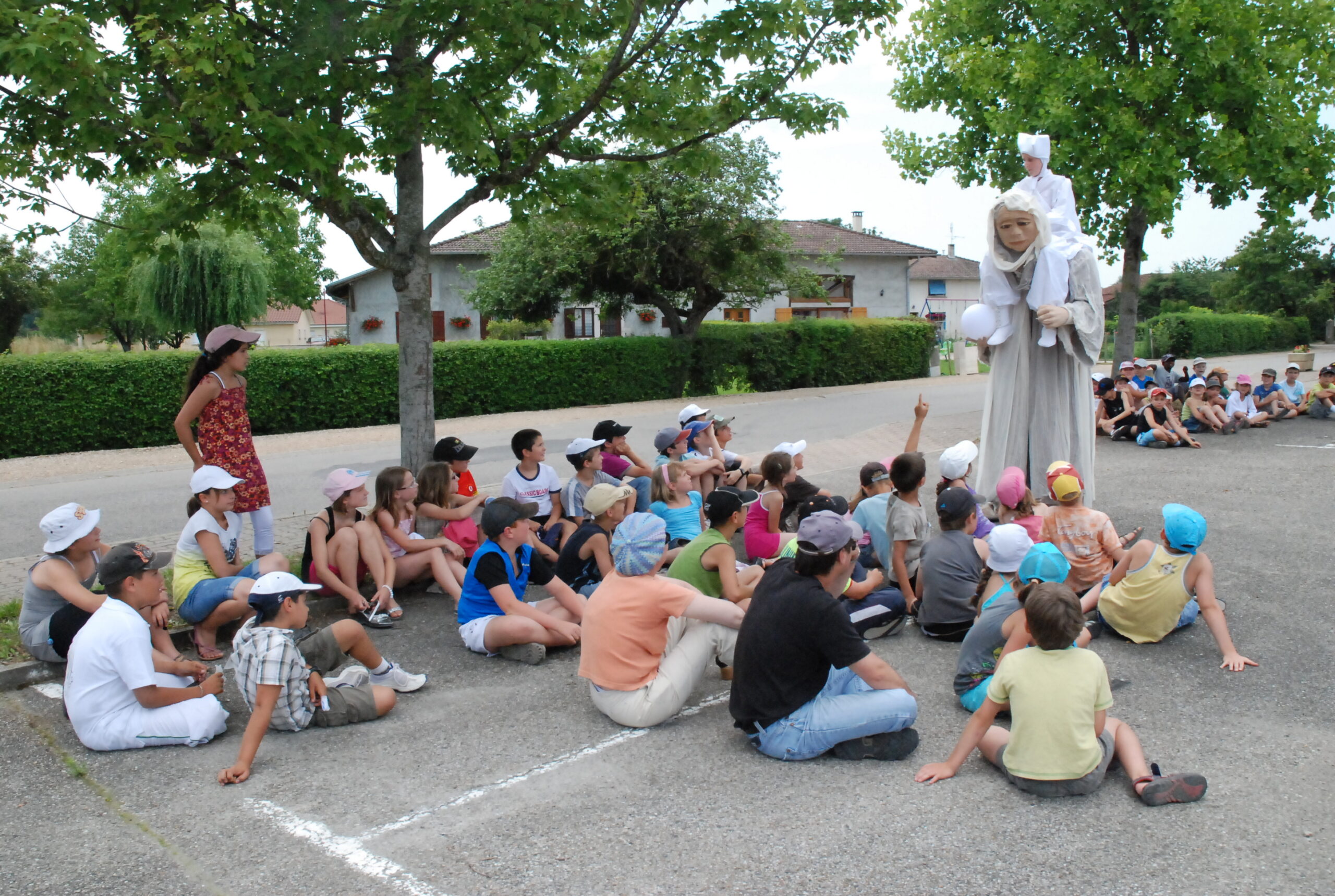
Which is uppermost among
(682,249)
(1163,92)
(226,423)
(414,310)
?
(1163,92)

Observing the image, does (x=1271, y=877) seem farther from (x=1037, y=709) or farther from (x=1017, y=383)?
(x=1017, y=383)

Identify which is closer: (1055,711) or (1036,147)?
(1055,711)

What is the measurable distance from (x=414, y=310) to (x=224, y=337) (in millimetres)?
1556

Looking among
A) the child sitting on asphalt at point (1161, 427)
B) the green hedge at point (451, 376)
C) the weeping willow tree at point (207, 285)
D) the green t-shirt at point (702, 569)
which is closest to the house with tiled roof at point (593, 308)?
the green hedge at point (451, 376)

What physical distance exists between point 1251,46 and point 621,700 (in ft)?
52.4

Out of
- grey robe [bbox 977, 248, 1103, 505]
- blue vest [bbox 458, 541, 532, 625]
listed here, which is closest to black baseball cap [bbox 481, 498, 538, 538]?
blue vest [bbox 458, 541, 532, 625]

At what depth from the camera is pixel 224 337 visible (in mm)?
7109

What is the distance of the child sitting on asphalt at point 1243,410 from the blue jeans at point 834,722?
498 inches

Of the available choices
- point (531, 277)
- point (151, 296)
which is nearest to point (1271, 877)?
point (531, 277)

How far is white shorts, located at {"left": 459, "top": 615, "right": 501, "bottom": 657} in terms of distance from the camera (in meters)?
6.29

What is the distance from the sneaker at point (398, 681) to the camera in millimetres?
5789

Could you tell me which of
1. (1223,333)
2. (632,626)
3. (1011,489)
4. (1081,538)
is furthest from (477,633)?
(1223,333)

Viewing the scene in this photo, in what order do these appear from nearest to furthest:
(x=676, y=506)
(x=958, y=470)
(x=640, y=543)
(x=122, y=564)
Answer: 1. (x=122, y=564)
2. (x=640, y=543)
3. (x=958, y=470)
4. (x=676, y=506)

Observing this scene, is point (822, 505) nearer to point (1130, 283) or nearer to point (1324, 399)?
point (1324, 399)
